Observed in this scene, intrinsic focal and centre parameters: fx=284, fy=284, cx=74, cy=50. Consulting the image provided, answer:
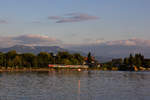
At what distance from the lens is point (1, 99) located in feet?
138

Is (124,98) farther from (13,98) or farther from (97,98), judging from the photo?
(13,98)

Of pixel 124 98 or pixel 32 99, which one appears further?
pixel 124 98

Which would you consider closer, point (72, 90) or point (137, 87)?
point (72, 90)

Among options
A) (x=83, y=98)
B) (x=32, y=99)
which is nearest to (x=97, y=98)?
(x=83, y=98)

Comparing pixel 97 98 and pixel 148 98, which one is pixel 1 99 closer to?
pixel 97 98

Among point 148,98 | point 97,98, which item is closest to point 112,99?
point 97,98

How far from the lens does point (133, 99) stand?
44781mm

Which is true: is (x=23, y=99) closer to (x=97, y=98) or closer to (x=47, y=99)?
(x=47, y=99)

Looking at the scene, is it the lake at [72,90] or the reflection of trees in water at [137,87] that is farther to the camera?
the reflection of trees in water at [137,87]

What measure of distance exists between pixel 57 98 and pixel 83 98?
4.12m

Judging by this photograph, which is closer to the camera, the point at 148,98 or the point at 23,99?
the point at 23,99

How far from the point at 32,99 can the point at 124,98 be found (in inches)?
578

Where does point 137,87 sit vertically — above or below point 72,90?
below

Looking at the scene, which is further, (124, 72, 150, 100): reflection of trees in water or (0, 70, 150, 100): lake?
(124, 72, 150, 100): reflection of trees in water
